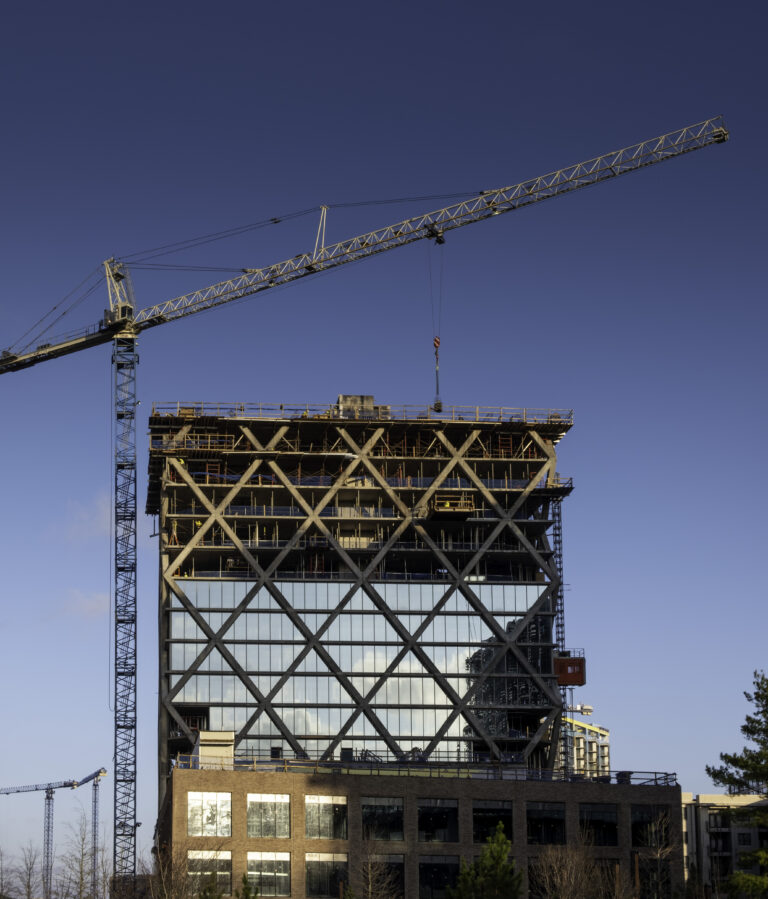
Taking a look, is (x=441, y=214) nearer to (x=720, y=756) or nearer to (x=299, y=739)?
(x=299, y=739)

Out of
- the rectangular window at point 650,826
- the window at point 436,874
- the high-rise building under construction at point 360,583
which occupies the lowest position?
the window at point 436,874

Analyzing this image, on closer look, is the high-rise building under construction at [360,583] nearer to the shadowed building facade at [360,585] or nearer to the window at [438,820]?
the shadowed building facade at [360,585]

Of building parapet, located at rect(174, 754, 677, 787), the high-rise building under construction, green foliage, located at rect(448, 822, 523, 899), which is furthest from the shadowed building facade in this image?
green foliage, located at rect(448, 822, 523, 899)

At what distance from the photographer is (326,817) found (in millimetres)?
122312

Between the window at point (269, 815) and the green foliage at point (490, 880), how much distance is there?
26.3 m

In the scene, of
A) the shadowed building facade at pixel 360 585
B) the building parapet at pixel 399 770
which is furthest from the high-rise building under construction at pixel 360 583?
the building parapet at pixel 399 770

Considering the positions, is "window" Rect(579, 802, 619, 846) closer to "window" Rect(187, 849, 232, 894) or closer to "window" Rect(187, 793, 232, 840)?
"window" Rect(187, 793, 232, 840)

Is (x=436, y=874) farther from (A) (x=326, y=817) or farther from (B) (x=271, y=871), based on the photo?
(B) (x=271, y=871)

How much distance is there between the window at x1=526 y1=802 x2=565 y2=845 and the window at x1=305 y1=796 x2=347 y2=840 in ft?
50.0

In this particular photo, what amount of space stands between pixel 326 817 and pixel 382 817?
4.71 metres

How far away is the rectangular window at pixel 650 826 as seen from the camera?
126312 millimetres

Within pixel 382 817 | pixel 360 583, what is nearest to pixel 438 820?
pixel 382 817

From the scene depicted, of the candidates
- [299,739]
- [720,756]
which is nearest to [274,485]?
[299,739]

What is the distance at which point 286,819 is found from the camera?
12075 cm
